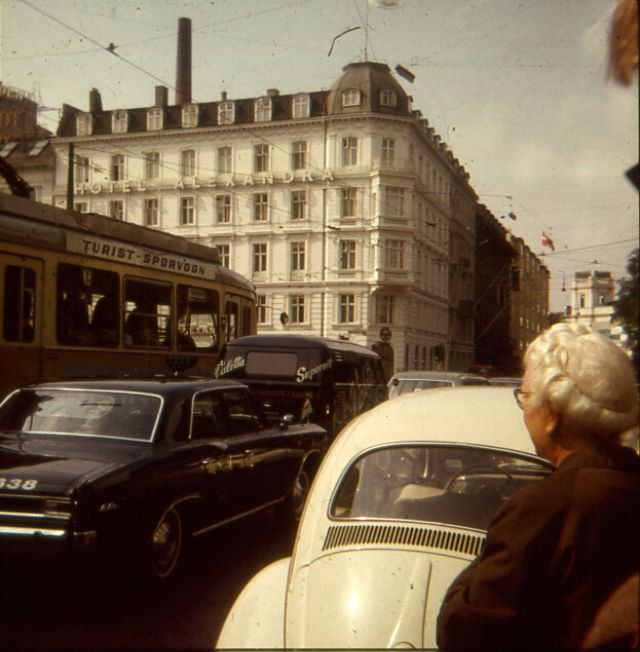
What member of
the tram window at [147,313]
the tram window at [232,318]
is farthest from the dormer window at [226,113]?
the tram window at [147,313]

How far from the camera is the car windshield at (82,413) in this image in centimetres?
652

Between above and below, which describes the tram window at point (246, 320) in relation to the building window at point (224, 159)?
below

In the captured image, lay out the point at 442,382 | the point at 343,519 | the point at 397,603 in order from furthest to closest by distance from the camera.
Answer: the point at 442,382, the point at 343,519, the point at 397,603

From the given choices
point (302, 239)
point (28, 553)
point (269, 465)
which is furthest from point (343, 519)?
point (302, 239)

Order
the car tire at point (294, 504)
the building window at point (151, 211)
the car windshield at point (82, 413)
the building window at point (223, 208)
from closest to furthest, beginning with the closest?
the car windshield at point (82, 413) < the car tire at point (294, 504) < the building window at point (151, 211) < the building window at point (223, 208)

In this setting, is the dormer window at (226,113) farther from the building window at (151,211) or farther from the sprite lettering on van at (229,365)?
the sprite lettering on van at (229,365)

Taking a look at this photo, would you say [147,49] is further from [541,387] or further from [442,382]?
[442,382]

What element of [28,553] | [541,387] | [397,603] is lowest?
[28,553]

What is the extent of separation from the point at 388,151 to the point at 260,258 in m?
10.0

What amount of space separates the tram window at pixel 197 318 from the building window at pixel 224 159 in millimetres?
23667

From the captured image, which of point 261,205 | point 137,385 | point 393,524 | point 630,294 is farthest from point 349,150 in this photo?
point 393,524

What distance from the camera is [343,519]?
356cm

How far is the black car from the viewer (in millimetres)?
5414

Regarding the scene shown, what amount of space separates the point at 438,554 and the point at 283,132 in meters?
34.6
